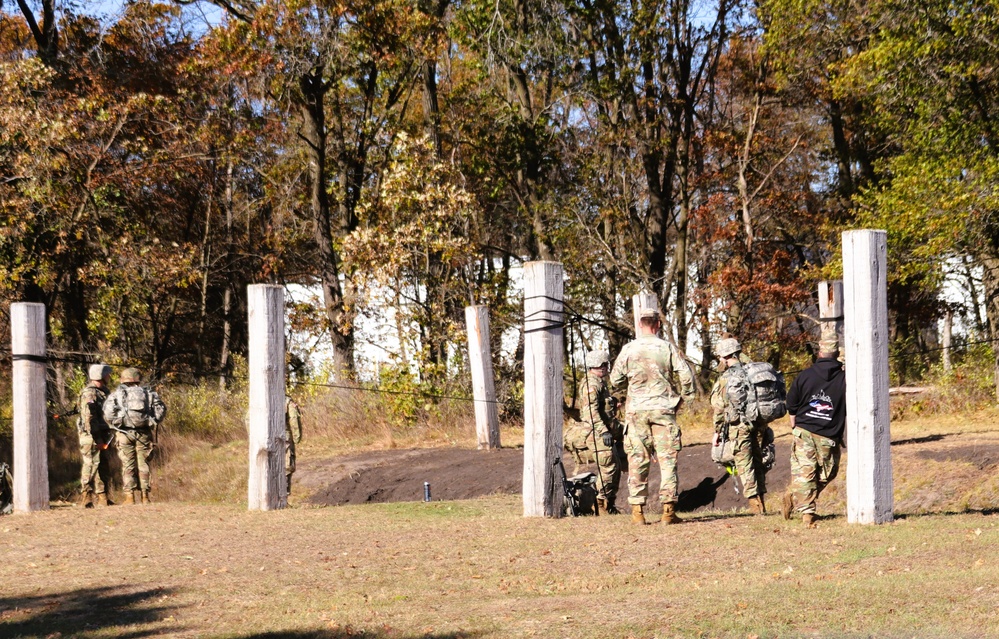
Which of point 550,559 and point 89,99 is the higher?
point 89,99

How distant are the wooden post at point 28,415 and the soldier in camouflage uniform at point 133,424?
1.16 m

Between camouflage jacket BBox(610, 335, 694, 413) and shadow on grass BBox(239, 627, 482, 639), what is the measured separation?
4752mm

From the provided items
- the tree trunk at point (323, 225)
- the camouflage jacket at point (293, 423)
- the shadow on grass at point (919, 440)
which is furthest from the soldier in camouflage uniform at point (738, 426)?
the tree trunk at point (323, 225)

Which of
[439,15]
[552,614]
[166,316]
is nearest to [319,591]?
[552,614]

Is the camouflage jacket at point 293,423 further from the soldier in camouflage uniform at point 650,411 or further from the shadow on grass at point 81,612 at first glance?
the shadow on grass at point 81,612

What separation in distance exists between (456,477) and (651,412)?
6.78 metres

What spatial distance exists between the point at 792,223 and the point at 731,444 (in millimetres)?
21805

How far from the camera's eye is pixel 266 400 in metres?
13.4

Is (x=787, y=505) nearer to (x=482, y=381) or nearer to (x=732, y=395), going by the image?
(x=732, y=395)

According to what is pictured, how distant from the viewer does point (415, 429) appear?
76.6ft

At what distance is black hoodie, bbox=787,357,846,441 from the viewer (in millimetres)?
11164

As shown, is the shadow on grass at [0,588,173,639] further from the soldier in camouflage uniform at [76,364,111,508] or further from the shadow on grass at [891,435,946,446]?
the shadow on grass at [891,435,946,446]

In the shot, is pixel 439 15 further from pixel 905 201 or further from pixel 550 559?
pixel 550 559

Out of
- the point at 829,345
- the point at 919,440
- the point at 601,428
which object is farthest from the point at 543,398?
the point at 919,440
